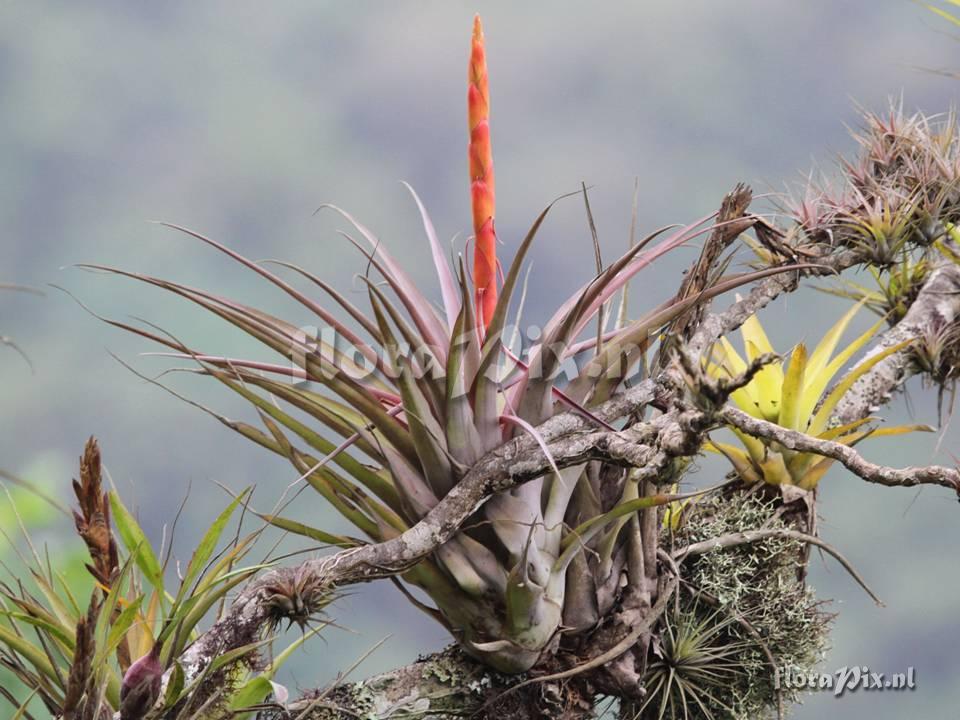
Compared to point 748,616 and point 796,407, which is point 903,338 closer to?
point 796,407

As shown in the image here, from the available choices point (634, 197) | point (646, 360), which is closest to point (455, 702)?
point (646, 360)

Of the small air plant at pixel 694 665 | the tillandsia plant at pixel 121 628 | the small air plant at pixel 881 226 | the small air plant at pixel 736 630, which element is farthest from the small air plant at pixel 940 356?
the tillandsia plant at pixel 121 628

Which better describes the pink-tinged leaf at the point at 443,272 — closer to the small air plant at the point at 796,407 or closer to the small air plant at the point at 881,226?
the small air plant at the point at 796,407

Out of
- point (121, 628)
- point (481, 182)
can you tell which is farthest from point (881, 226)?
point (121, 628)

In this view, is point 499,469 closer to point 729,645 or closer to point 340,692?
point 340,692

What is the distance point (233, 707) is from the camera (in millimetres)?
2006

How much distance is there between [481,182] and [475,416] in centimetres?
48

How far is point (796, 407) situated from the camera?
107 inches

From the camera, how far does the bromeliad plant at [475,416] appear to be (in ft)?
6.67

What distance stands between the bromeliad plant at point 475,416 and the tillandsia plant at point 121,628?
10.7 inches

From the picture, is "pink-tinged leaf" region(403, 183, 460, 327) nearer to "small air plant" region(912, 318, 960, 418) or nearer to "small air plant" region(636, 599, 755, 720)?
"small air plant" region(636, 599, 755, 720)

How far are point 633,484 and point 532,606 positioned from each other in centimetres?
34

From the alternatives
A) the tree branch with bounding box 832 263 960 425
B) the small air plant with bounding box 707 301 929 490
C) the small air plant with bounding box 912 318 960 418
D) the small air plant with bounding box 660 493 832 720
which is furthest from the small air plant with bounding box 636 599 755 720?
the small air plant with bounding box 912 318 960 418

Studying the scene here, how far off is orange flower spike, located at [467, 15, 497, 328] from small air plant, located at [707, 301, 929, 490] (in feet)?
2.29
